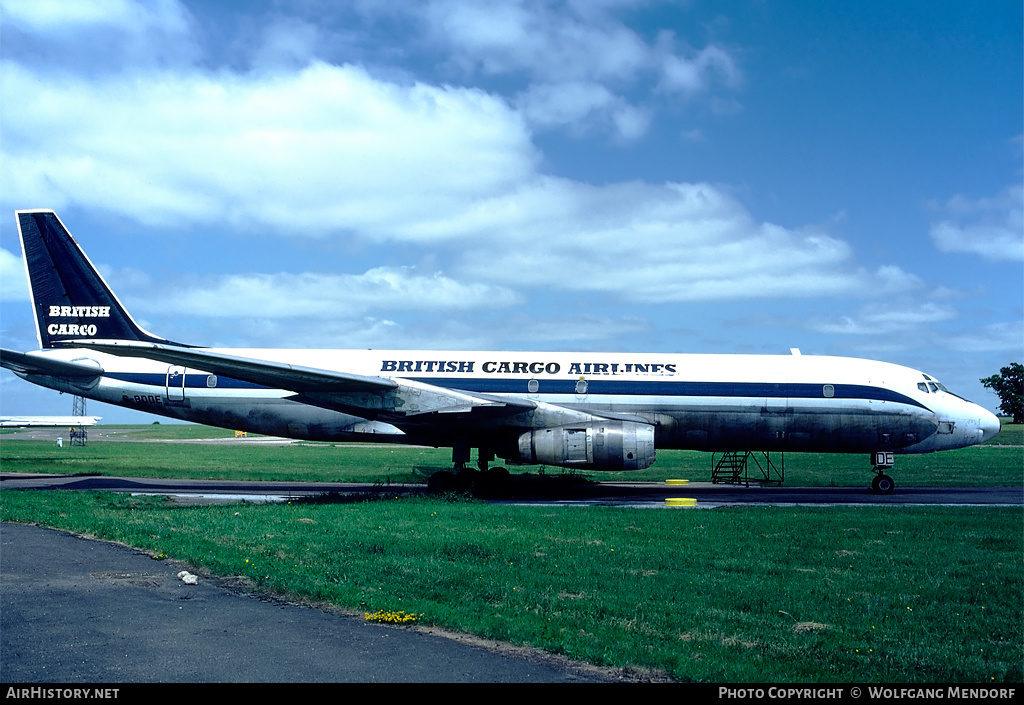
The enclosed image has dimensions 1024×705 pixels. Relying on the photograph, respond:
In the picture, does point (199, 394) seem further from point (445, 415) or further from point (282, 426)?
point (445, 415)

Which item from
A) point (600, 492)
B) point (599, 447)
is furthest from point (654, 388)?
point (599, 447)

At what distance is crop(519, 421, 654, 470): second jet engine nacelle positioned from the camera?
1839cm

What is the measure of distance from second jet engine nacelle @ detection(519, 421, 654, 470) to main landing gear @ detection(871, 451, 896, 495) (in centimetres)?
815

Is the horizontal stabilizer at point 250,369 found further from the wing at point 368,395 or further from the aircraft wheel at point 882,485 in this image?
the aircraft wheel at point 882,485

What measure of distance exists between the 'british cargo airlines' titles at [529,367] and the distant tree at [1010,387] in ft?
314

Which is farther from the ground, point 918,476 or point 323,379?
point 323,379

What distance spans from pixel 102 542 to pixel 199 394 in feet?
34.5

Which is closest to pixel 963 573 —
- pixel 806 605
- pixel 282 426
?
pixel 806 605

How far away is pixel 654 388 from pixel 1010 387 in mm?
106239

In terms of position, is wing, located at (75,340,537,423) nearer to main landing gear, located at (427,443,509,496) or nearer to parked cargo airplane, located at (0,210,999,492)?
parked cargo airplane, located at (0,210,999,492)

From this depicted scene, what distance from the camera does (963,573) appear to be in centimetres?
960

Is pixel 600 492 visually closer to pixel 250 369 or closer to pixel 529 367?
pixel 529 367

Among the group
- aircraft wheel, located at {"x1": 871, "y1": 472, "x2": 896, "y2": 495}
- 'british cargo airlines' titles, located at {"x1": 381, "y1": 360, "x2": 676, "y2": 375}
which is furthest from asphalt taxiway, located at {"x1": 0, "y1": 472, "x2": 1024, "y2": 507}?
'british cargo airlines' titles, located at {"x1": 381, "y1": 360, "x2": 676, "y2": 375}

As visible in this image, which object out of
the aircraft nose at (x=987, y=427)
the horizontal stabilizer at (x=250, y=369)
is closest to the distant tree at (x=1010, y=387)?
the aircraft nose at (x=987, y=427)
